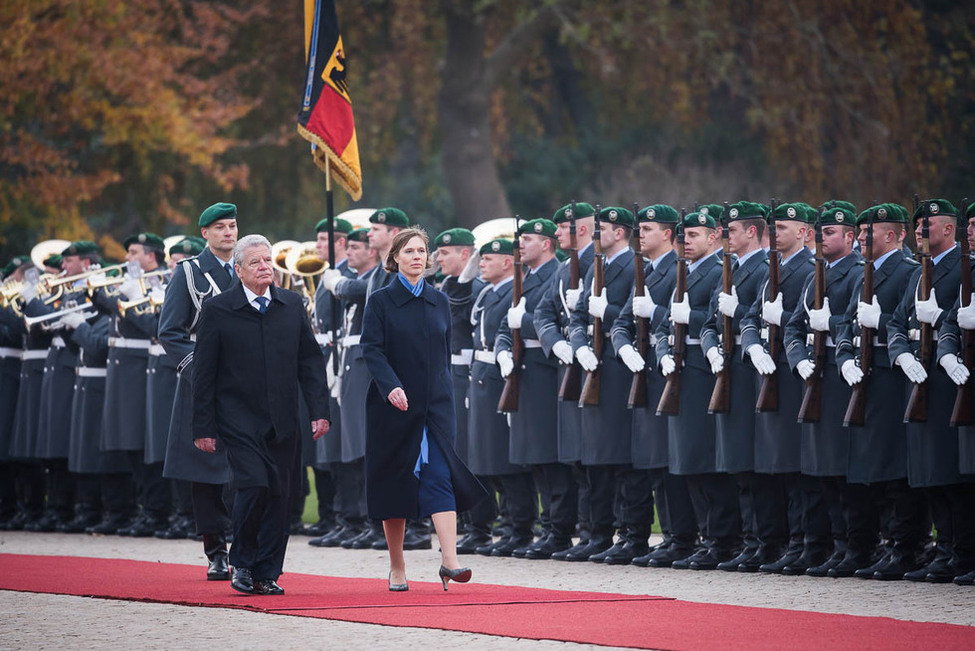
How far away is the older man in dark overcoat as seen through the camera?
368 inches

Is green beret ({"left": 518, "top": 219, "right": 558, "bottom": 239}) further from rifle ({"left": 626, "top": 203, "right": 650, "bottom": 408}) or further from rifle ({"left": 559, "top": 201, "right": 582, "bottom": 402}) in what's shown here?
rifle ({"left": 626, "top": 203, "right": 650, "bottom": 408})

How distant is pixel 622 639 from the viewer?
24.5 feet

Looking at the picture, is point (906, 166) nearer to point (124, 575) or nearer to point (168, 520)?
point (168, 520)

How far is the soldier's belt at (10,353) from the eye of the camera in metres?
15.7

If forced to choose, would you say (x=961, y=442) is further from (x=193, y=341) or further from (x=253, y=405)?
(x=193, y=341)

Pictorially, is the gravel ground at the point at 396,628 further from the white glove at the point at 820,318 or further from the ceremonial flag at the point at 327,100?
the ceremonial flag at the point at 327,100

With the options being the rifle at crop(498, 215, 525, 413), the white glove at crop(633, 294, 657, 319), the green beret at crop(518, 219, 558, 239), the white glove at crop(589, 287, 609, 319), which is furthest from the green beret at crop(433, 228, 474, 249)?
the white glove at crop(633, 294, 657, 319)

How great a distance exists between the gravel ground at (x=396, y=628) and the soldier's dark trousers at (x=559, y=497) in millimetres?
410

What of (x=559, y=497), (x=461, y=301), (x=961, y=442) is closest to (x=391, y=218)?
(x=461, y=301)

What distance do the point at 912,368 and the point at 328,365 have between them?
5216 mm

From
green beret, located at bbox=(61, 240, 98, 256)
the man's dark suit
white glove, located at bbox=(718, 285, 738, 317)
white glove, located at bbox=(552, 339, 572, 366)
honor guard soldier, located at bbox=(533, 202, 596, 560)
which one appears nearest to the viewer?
the man's dark suit

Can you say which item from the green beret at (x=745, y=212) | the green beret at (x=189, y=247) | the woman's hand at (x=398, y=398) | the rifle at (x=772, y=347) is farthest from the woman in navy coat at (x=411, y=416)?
the green beret at (x=189, y=247)

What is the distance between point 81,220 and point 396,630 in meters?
16.6

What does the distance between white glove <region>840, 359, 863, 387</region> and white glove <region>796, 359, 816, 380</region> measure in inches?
8.6
